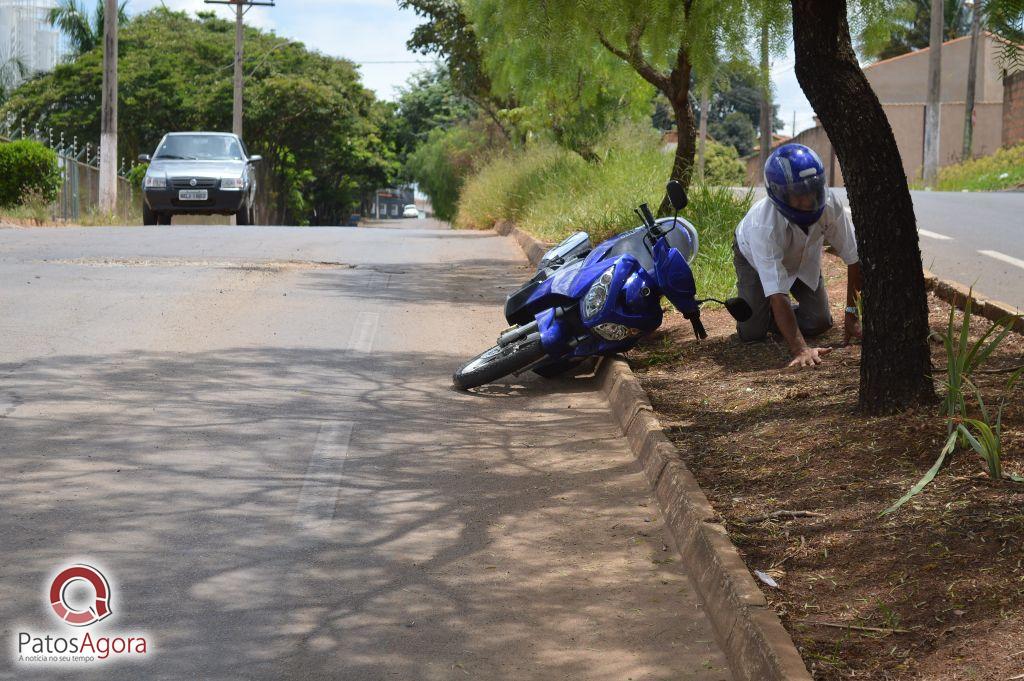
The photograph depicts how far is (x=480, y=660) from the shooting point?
4000 millimetres

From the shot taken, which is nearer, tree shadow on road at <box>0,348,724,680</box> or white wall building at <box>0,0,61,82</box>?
tree shadow on road at <box>0,348,724,680</box>

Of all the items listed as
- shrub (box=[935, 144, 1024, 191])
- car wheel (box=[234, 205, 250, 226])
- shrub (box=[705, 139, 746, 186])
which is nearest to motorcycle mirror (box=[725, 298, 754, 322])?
car wheel (box=[234, 205, 250, 226])

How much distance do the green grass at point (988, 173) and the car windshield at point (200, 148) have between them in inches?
794

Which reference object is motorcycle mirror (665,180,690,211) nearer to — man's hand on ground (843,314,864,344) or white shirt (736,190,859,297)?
white shirt (736,190,859,297)

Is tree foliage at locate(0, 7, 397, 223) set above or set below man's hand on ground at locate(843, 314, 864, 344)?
above

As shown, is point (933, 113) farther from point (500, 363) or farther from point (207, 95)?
point (500, 363)

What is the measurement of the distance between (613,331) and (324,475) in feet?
8.35

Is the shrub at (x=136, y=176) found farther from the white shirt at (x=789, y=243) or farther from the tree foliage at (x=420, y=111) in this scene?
the white shirt at (x=789, y=243)

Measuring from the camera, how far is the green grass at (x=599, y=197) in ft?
42.1

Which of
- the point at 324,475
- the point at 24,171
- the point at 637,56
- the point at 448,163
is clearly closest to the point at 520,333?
the point at 324,475

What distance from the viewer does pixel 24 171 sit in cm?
2514

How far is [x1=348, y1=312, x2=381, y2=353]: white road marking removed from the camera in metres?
9.35

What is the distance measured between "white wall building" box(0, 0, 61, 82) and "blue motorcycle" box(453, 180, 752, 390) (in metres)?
56.9

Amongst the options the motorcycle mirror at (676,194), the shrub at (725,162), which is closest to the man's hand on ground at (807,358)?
the motorcycle mirror at (676,194)
